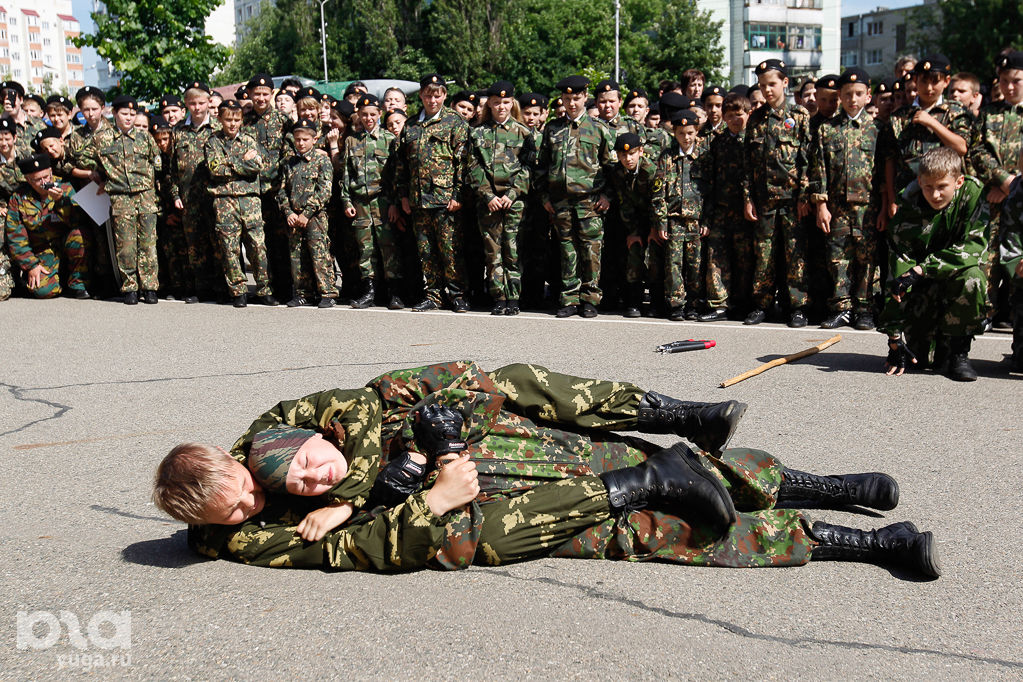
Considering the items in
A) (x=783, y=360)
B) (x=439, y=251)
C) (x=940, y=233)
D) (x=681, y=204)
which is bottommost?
(x=783, y=360)

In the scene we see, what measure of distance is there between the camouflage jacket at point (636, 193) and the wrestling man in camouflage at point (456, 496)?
532cm

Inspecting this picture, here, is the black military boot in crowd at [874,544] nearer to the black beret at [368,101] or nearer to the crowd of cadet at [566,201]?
the crowd of cadet at [566,201]

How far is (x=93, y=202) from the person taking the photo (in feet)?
36.8

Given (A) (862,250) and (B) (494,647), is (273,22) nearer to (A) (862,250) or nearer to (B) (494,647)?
(A) (862,250)

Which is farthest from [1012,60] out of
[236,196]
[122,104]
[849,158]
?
[122,104]

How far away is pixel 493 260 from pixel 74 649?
6798 millimetres

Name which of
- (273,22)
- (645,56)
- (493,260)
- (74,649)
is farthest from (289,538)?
(273,22)

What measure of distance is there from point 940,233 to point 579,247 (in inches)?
145

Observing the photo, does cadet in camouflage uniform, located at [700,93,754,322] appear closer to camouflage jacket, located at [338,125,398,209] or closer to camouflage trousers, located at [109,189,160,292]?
camouflage jacket, located at [338,125,398,209]

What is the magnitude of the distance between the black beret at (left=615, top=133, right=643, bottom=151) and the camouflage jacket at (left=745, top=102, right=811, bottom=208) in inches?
38.5

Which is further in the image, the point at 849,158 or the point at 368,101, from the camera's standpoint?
the point at 368,101

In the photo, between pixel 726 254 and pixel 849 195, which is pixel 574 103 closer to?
pixel 726 254

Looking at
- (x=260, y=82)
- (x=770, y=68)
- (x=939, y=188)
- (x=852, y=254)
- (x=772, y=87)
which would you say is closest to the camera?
(x=939, y=188)

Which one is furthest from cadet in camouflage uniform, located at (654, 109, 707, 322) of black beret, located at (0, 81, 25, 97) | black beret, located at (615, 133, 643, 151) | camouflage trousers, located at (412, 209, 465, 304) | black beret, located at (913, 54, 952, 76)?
black beret, located at (0, 81, 25, 97)
